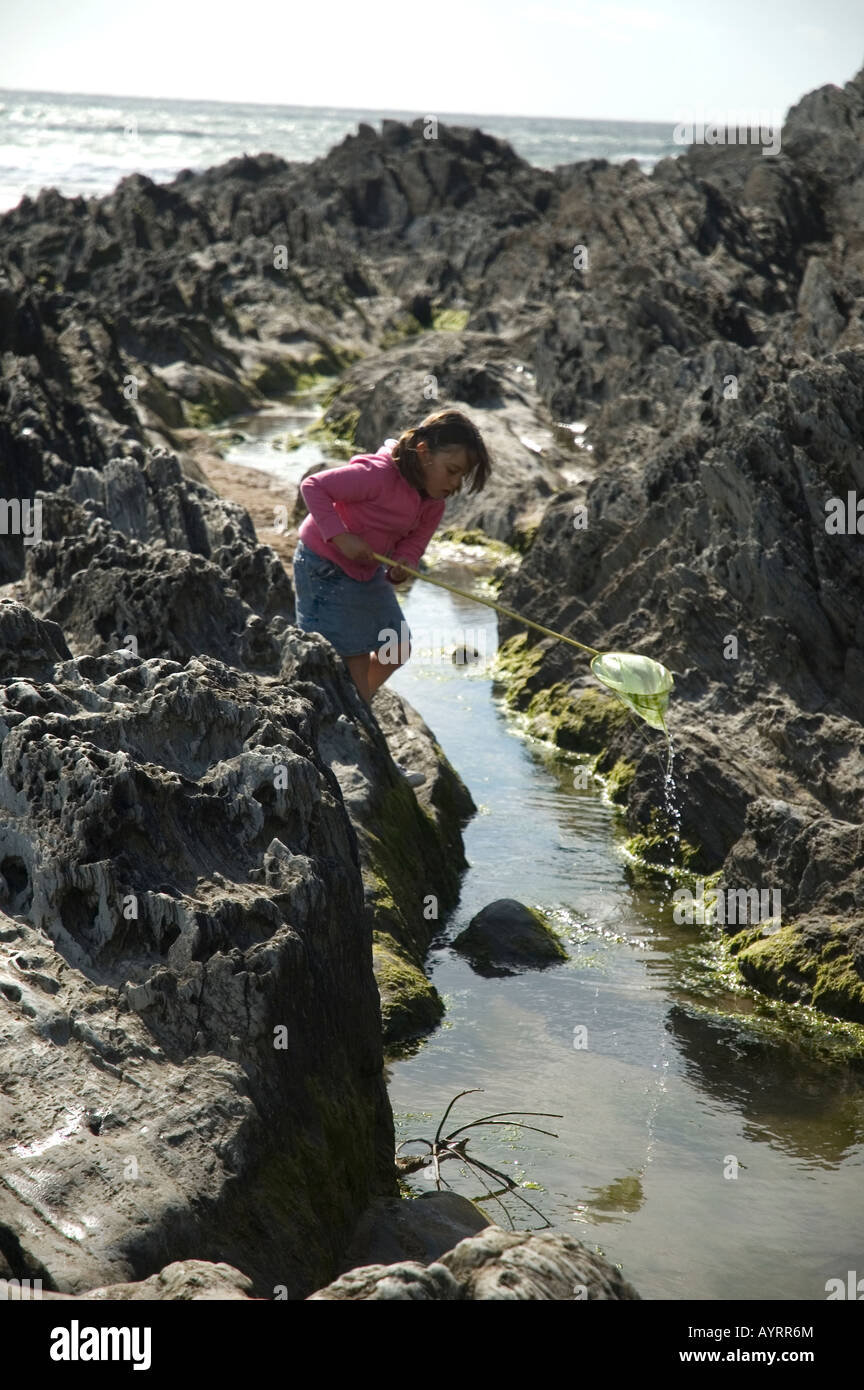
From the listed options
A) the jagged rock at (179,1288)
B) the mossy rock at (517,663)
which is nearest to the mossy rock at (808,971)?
the jagged rock at (179,1288)

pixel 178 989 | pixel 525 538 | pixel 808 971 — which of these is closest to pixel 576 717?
pixel 808 971

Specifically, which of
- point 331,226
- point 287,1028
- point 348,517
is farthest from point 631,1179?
point 331,226

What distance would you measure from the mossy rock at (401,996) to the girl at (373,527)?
6.88 ft

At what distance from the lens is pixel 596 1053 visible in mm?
6965

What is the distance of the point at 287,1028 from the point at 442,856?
4014 millimetres

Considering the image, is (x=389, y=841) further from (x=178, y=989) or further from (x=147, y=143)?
(x=147, y=143)

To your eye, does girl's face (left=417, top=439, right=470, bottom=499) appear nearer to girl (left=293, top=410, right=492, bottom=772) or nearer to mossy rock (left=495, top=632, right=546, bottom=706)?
girl (left=293, top=410, right=492, bottom=772)

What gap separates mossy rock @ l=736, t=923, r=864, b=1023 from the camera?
7.54 metres

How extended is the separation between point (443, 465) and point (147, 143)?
469 ft

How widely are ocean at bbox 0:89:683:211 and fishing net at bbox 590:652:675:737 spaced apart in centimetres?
7983

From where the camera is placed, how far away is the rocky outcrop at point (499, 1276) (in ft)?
12.1

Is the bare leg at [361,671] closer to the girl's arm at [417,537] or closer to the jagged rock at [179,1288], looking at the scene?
the girl's arm at [417,537]

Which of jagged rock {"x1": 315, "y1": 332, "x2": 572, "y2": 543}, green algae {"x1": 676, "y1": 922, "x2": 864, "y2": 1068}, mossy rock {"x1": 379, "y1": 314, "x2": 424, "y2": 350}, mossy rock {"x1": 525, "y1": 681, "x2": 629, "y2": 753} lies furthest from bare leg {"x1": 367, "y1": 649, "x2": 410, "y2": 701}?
mossy rock {"x1": 379, "y1": 314, "x2": 424, "y2": 350}

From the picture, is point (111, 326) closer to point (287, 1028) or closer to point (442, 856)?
point (442, 856)
